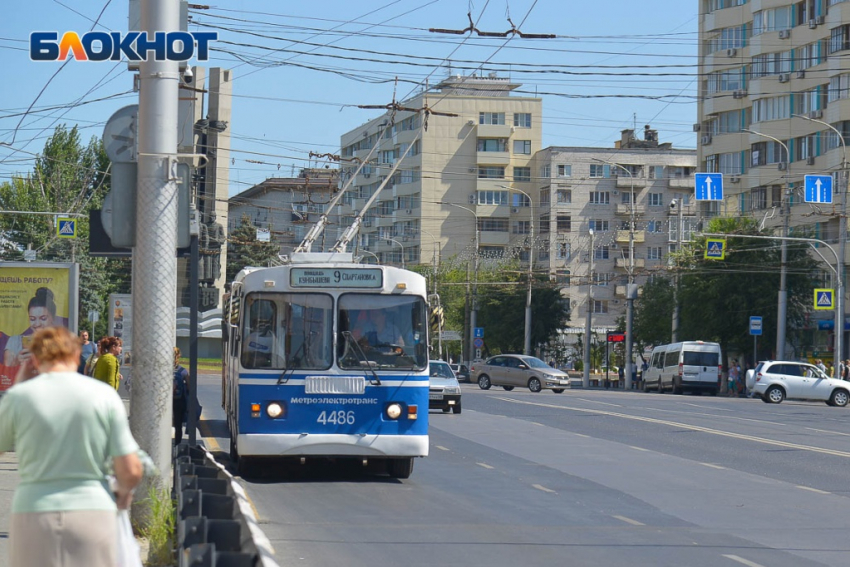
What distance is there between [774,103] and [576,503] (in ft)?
190

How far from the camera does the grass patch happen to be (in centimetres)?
794

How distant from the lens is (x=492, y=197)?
340ft

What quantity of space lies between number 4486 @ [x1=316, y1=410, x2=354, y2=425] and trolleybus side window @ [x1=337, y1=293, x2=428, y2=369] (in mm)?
571

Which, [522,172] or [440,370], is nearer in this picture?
[440,370]

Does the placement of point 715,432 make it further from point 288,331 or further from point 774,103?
point 774,103

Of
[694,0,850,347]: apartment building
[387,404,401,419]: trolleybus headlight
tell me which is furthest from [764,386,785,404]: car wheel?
[387,404,401,419]: trolleybus headlight

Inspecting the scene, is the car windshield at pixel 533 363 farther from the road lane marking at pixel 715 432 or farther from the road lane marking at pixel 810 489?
the road lane marking at pixel 810 489

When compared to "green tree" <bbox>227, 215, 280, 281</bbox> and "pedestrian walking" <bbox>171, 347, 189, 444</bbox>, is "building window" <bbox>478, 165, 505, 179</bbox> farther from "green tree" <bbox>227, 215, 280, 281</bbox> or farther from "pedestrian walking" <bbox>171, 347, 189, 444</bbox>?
"pedestrian walking" <bbox>171, 347, 189, 444</bbox>

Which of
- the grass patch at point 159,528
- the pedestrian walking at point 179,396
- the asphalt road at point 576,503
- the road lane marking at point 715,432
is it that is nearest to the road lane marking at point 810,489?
the asphalt road at point 576,503

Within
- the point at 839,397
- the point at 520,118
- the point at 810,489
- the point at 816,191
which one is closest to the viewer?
the point at 810,489

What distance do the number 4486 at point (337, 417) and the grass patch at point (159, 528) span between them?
5.23m

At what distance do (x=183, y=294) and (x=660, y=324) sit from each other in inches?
1061

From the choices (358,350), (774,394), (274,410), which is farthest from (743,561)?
(774,394)

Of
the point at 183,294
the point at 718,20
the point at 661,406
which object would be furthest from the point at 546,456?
the point at 718,20
